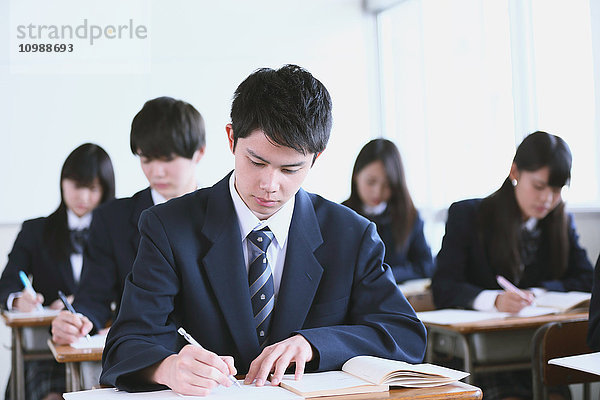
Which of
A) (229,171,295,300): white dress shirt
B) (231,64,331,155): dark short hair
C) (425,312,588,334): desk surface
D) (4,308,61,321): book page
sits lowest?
(425,312,588,334): desk surface

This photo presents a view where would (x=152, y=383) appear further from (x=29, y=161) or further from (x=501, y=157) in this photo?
(x=29, y=161)

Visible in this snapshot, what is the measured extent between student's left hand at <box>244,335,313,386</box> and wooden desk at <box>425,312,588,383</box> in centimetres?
127

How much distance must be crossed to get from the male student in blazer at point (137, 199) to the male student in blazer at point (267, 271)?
35.4 inches

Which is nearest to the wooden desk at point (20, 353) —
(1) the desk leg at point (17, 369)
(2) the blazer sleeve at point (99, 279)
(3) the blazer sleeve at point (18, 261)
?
(1) the desk leg at point (17, 369)

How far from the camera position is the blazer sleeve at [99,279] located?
245 cm

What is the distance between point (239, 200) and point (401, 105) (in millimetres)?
4308

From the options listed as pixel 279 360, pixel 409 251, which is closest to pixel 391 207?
pixel 409 251

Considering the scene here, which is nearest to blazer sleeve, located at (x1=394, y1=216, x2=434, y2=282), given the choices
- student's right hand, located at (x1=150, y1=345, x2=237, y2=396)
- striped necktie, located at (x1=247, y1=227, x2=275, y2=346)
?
striped necktie, located at (x1=247, y1=227, x2=275, y2=346)

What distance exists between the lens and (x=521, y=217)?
10.5ft

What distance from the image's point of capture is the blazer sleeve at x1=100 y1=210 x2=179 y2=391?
1.40m

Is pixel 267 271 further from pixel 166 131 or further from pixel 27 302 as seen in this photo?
pixel 27 302

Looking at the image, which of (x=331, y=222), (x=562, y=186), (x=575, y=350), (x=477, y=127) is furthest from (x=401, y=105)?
(x=331, y=222)

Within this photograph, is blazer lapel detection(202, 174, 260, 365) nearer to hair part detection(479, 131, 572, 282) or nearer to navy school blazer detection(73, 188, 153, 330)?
navy school blazer detection(73, 188, 153, 330)

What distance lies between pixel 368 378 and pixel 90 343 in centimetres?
119
